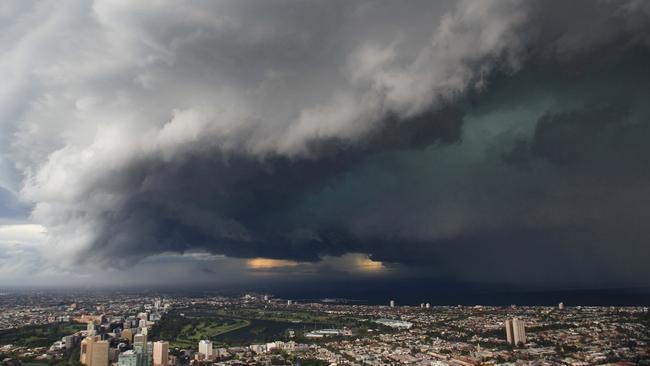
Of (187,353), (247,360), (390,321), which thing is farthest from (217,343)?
(390,321)

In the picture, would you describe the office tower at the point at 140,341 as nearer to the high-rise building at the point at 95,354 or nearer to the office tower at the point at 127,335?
the high-rise building at the point at 95,354

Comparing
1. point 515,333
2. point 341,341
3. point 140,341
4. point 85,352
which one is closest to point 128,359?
point 140,341

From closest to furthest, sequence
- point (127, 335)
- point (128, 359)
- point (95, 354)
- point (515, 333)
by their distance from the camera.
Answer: point (128, 359) → point (95, 354) → point (515, 333) → point (127, 335)

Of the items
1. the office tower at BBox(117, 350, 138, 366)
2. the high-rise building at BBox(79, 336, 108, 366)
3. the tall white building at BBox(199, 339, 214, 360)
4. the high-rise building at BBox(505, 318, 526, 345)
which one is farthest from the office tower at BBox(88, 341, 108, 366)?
the high-rise building at BBox(505, 318, 526, 345)

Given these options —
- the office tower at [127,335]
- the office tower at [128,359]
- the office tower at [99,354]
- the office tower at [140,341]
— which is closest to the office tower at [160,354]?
the office tower at [140,341]

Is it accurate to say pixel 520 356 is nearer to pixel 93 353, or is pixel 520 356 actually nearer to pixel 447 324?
pixel 447 324

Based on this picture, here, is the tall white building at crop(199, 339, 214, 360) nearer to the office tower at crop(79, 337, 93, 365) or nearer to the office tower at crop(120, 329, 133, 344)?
the office tower at crop(79, 337, 93, 365)

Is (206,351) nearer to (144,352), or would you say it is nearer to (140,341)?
(144,352)

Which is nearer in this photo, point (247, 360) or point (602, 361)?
point (602, 361)
